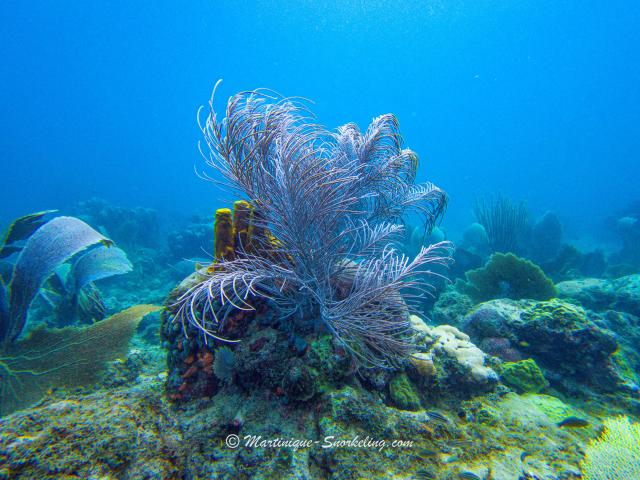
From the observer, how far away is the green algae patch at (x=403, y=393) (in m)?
2.73

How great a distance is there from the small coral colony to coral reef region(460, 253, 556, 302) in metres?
1.51

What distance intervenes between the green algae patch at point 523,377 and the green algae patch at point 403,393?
58.2 inches

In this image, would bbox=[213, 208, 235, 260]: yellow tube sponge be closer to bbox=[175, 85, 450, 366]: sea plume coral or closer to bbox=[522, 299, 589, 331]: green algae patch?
bbox=[175, 85, 450, 366]: sea plume coral

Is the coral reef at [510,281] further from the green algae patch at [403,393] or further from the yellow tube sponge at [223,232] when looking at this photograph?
the yellow tube sponge at [223,232]

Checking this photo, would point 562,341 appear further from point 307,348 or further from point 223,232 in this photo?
point 223,232

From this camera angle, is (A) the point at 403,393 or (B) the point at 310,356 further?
(A) the point at 403,393

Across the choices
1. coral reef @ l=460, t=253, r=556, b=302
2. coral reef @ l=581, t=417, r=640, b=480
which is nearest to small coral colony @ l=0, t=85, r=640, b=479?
coral reef @ l=581, t=417, r=640, b=480

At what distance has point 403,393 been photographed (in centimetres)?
279

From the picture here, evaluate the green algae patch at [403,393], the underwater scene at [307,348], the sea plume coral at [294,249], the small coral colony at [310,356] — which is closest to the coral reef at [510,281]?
the underwater scene at [307,348]

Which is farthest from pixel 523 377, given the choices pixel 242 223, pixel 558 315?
pixel 242 223

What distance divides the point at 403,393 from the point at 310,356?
3.46ft

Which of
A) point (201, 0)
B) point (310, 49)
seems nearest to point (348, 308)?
point (201, 0)

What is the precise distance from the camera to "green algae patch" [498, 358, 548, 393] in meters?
3.43

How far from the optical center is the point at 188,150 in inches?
4626
